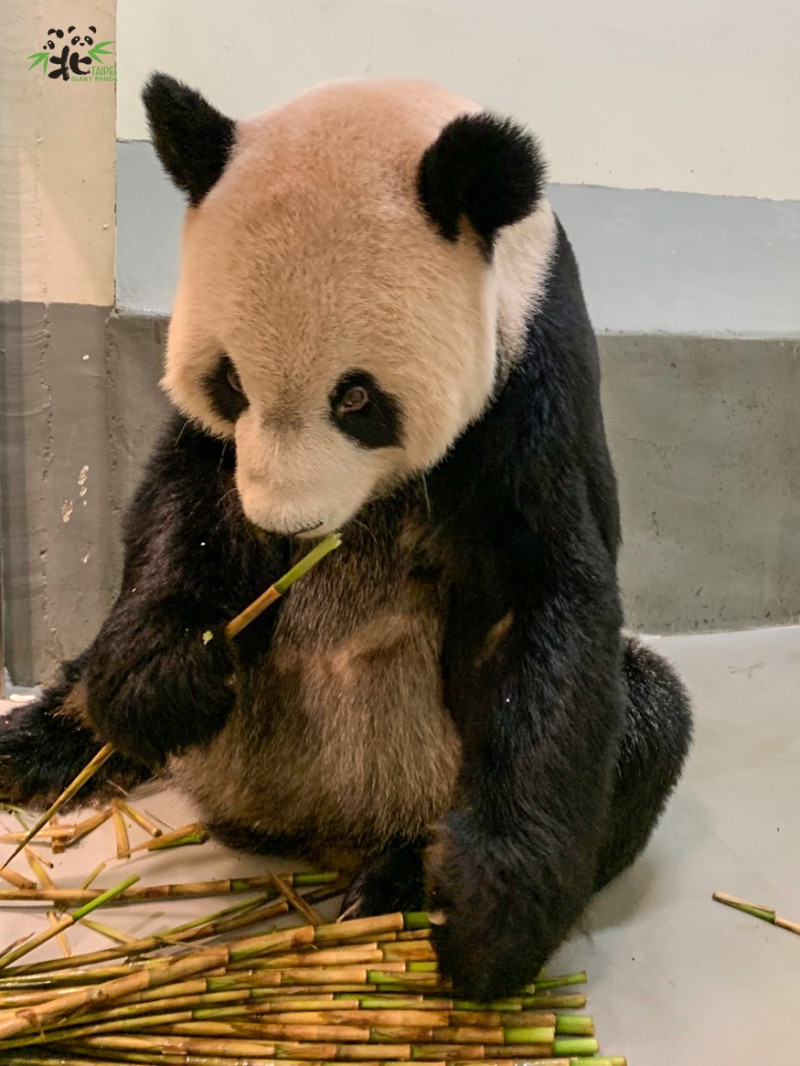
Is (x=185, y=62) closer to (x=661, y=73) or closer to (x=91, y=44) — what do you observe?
(x=91, y=44)

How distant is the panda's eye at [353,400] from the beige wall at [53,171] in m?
1.41

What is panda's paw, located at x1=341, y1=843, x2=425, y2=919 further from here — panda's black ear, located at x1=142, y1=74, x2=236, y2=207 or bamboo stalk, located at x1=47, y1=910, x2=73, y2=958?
panda's black ear, located at x1=142, y1=74, x2=236, y2=207

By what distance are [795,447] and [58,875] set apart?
7.96 feet

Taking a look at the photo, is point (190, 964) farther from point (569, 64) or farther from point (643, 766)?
point (569, 64)

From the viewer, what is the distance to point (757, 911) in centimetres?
172

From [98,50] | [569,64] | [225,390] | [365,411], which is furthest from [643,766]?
[569,64]

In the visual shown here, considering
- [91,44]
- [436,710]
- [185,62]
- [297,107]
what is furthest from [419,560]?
[185,62]

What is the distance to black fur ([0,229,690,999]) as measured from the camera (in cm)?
136

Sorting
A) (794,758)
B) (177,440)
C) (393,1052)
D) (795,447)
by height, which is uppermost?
(177,440)

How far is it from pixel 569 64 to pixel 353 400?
7.31 ft

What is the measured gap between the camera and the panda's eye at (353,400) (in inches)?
49.1

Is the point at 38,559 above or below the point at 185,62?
below

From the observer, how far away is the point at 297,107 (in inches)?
54.6

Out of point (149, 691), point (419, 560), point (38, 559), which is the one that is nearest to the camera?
point (149, 691)
